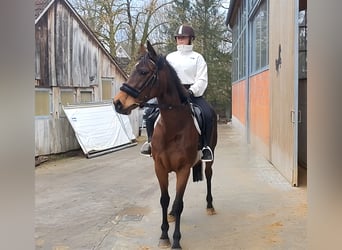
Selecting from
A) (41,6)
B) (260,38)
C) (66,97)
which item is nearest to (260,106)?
(260,38)

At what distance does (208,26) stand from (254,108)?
44.2ft

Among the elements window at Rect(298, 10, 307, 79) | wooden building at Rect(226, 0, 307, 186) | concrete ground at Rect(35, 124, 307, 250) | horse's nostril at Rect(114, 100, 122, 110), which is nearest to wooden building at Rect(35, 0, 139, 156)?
concrete ground at Rect(35, 124, 307, 250)

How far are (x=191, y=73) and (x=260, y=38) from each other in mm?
6117

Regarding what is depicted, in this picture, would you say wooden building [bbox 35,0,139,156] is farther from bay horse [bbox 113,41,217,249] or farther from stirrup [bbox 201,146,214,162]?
bay horse [bbox 113,41,217,249]

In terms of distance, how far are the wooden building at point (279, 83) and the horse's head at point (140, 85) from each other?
3019 mm

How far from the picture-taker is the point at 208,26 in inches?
922

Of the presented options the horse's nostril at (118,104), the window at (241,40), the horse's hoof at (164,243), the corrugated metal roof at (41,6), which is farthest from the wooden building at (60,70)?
the horse's nostril at (118,104)

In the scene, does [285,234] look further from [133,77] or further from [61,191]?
[61,191]

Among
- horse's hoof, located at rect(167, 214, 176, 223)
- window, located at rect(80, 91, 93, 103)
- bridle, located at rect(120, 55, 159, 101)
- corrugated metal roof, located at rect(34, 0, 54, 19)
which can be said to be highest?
corrugated metal roof, located at rect(34, 0, 54, 19)

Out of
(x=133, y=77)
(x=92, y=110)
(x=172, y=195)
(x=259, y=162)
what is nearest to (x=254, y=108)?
(x=259, y=162)

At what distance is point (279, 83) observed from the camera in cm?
700

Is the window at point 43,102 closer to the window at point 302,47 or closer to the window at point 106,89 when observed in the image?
the window at point 106,89

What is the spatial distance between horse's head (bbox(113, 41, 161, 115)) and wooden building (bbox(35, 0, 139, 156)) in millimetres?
6572

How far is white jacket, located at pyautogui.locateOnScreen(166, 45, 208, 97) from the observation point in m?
4.16
